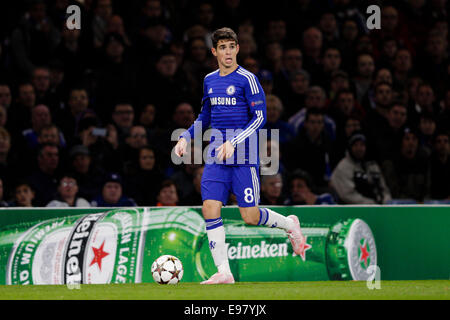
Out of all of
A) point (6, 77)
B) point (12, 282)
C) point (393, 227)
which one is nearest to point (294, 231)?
point (393, 227)

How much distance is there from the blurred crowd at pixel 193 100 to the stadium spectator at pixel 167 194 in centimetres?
2

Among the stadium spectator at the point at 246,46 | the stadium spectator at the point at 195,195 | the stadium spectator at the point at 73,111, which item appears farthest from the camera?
the stadium spectator at the point at 246,46

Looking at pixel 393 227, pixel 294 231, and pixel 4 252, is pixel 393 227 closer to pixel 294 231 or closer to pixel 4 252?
pixel 294 231

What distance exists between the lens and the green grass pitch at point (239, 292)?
5.54m

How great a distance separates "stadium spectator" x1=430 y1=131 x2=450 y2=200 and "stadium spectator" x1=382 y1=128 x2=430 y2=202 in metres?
0.13

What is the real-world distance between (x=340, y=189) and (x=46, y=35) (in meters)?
4.51

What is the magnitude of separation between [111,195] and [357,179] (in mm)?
3032

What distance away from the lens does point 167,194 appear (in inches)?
354

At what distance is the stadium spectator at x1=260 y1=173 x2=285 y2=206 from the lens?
9195mm

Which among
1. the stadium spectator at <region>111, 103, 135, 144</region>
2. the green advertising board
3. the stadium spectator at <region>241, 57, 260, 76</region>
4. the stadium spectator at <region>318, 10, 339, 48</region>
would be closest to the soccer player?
the green advertising board

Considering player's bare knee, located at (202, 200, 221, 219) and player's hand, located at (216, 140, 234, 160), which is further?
player's bare knee, located at (202, 200, 221, 219)

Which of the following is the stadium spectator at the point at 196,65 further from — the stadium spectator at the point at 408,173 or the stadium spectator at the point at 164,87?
the stadium spectator at the point at 408,173

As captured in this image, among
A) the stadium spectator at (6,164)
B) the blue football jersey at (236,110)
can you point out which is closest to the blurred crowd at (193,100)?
the stadium spectator at (6,164)

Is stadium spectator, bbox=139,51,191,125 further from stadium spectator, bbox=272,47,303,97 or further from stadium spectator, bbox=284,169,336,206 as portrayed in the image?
stadium spectator, bbox=284,169,336,206
